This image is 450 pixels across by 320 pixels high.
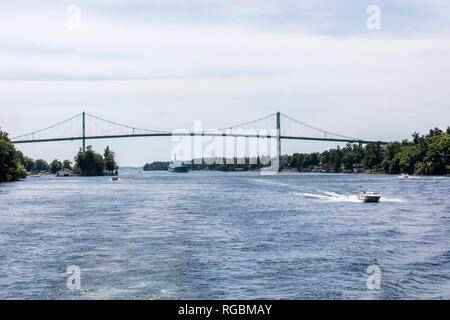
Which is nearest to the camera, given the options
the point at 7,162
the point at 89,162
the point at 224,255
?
the point at 224,255

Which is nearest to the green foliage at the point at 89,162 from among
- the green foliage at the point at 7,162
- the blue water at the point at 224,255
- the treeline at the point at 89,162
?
the treeline at the point at 89,162

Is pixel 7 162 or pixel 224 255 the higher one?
pixel 7 162

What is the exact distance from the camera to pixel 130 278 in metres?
18.3

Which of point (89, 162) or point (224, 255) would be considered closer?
point (224, 255)

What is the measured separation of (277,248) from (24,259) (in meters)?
11.9

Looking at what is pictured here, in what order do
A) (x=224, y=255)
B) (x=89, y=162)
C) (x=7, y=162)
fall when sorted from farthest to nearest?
(x=89, y=162)
(x=7, y=162)
(x=224, y=255)

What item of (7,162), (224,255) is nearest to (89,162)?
(7,162)

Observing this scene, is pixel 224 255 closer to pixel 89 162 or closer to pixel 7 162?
pixel 7 162

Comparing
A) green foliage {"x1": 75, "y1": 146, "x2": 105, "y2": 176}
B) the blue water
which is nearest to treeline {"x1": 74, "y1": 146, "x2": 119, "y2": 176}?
green foliage {"x1": 75, "y1": 146, "x2": 105, "y2": 176}

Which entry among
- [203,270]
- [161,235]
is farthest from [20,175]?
[203,270]

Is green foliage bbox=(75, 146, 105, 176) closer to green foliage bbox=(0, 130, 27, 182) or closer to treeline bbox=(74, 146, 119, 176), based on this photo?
treeline bbox=(74, 146, 119, 176)

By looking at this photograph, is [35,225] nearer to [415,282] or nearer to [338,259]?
[338,259]

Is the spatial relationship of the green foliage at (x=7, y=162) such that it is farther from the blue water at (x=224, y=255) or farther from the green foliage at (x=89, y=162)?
the blue water at (x=224, y=255)

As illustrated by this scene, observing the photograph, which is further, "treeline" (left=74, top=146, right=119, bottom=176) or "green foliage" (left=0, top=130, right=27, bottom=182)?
"treeline" (left=74, top=146, right=119, bottom=176)
